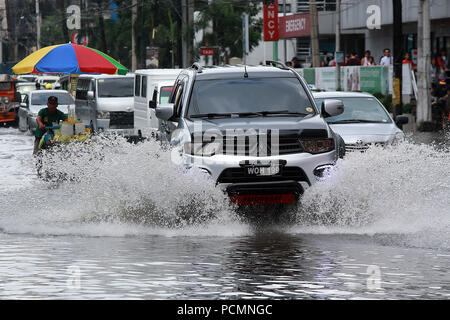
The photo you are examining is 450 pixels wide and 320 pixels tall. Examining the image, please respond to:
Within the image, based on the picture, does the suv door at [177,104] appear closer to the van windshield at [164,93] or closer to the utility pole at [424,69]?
the van windshield at [164,93]

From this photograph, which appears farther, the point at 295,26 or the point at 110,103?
the point at 295,26

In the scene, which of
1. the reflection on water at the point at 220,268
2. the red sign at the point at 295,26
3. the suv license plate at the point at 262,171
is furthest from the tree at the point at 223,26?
the reflection on water at the point at 220,268

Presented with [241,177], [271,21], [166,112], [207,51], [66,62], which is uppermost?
[271,21]

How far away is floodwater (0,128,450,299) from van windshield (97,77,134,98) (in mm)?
16689

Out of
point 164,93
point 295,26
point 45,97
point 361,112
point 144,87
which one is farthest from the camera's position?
point 295,26

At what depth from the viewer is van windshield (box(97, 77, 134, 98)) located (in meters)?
33.0

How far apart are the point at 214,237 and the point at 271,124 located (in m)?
1.51

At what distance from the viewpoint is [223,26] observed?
74812 millimetres

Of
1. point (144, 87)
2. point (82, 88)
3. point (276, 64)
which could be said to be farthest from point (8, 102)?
point (276, 64)

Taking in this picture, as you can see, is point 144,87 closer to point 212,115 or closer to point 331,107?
point 331,107

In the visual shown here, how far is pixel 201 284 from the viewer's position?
28.8ft

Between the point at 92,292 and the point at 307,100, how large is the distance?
603 cm

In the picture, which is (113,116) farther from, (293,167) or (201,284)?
(201,284)

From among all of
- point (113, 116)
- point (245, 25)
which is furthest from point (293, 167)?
point (245, 25)
